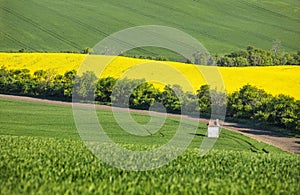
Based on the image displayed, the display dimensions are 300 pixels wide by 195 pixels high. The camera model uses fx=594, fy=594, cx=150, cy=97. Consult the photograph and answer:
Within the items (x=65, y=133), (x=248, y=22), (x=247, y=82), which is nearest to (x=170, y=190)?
(x=65, y=133)

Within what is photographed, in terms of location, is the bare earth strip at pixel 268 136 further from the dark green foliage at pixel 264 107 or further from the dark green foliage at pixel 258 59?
the dark green foliage at pixel 258 59

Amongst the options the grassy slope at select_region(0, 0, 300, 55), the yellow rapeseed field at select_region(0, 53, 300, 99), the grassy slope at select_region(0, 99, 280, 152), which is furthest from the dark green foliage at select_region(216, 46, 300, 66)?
the grassy slope at select_region(0, 99, 280, 152)

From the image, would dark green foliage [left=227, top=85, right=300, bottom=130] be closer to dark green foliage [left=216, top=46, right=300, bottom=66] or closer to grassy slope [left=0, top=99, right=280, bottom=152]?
grassy slope [left=0, top=99, right=280, bottom=152]

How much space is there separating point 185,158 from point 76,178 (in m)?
4.10

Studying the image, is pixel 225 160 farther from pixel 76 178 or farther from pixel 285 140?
pixel 285 140

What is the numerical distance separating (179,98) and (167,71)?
17.7 feet

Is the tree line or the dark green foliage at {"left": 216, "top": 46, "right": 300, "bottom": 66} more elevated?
the dark green foliage at {"left": 216, "top": 46, "right": 300, "bottom": 66}

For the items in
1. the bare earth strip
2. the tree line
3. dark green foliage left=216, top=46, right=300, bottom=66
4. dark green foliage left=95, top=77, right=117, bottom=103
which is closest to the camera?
the bare earth strip

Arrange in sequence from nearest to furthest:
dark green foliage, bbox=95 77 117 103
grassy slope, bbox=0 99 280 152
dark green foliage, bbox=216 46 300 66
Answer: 1. grassy slope, bbox=0 99 280 152
2. dark green foliage, bbox=95 77 117 103
3. dark green foliage, bbox=216 46 300 66

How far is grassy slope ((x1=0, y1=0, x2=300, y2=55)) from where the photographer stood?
4997 centimetres

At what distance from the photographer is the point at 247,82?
3319 centimetres

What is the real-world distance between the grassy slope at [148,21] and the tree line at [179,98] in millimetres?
16179

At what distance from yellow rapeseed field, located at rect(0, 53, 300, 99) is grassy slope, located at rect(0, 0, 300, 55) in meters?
7.87

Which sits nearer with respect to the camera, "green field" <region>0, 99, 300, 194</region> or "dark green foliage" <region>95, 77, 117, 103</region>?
"green field" <region>0, 99, 300, 194</region>
